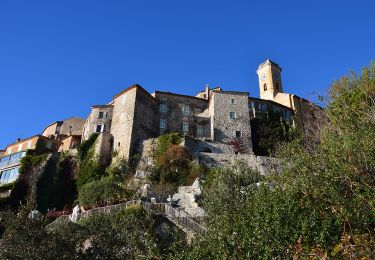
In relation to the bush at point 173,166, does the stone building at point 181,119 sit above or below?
above

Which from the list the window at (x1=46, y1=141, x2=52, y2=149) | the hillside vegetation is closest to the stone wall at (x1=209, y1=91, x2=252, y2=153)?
the window at (x1=46, y1=141, x2=52, y2=149)

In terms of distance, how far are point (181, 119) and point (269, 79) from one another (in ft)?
78.5

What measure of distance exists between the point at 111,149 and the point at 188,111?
12451mm

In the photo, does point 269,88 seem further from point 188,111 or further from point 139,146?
point 139,146

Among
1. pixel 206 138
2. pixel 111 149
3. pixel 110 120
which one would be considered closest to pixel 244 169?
pixel 206 138

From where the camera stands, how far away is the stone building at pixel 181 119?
49.3 m

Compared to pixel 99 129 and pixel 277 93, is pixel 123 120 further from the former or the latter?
pixel 277 93

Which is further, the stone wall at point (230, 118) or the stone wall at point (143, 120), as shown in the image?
the stone wall at point (230, 118)

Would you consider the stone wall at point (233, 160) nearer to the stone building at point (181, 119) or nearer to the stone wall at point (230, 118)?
the stone building at point (181, 119)

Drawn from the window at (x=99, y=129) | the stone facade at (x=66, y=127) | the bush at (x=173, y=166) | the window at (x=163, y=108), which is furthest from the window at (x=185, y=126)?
the stone facade at (x=66, y=127)

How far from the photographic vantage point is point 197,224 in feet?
85.8

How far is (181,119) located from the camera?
181ft

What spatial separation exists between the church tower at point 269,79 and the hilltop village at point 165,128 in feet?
28.4

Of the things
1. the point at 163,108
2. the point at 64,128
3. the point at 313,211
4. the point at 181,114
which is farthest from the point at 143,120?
the point at 313,211
